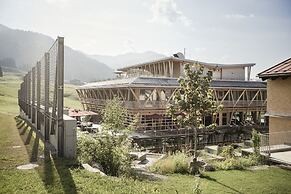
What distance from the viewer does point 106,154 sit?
11.5m

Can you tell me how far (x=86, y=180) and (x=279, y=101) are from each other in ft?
57.7

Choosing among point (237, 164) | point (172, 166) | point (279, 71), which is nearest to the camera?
point (172, 166)

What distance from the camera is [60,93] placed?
39.3 feet

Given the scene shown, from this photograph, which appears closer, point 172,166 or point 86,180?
point 86,180

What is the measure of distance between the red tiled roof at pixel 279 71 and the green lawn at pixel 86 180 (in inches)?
317

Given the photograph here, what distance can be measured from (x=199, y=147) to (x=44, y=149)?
678 inches

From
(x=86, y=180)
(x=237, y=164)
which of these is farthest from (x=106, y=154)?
(x=237, y=164)

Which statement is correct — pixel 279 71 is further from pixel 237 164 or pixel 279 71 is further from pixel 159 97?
pixel 159 97

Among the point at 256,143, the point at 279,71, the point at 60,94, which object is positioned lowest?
the point at 256,143

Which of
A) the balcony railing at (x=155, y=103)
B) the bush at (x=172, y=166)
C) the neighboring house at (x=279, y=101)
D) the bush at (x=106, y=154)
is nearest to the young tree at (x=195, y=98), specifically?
the bush at (x=172, y=166)

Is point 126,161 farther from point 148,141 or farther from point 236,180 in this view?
point 148,141

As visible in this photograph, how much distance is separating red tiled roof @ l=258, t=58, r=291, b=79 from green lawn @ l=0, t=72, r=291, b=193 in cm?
806

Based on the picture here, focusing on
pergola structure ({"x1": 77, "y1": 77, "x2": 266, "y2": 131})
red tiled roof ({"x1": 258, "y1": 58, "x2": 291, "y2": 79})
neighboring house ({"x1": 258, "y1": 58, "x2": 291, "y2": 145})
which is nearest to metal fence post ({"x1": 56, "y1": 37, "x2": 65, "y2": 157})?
neighboring house ({"x1": 258, "y1": 58, "x2": 291, "y2": 145})

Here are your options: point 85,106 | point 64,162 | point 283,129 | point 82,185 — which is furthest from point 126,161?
point 85,106
